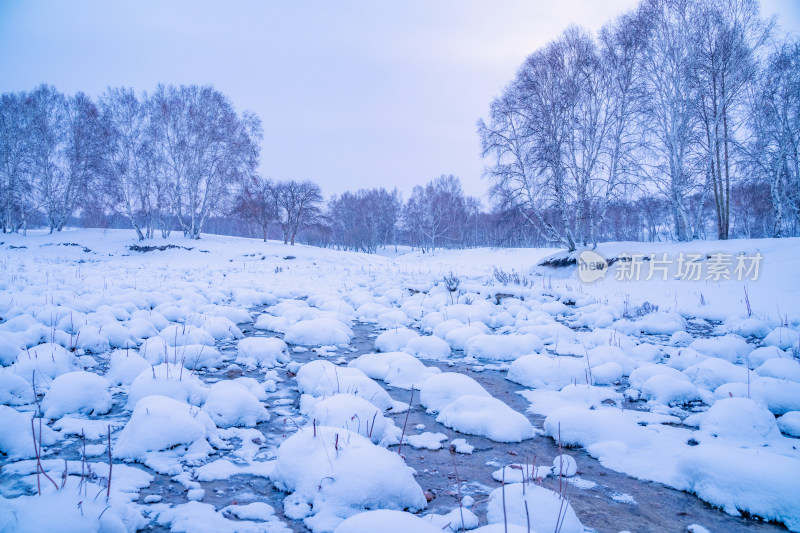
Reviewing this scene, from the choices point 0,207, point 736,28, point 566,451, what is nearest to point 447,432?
point 566,451

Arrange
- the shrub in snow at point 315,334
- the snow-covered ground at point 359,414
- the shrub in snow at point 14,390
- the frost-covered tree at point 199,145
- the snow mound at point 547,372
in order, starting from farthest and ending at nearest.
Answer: the frost-covered tree at point 199,145, the shrub in snow at point 315,334, the snow mound at point 547,372, the shrub in snow at point 14,390, the snow-covered ground at point 359,414

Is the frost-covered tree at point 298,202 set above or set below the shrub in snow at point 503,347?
above

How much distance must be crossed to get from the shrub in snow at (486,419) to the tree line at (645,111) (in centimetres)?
1074

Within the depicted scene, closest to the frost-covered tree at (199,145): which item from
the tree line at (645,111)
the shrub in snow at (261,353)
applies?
the tree line at (645,111)

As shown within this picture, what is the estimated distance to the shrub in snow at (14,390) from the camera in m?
2.30

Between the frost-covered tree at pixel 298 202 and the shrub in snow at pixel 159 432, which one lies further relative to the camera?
the frost-covered tree at pixel 298 202

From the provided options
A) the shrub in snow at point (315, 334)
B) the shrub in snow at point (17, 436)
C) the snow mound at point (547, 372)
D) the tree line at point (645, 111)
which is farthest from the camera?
the tree line at point (645, 111)

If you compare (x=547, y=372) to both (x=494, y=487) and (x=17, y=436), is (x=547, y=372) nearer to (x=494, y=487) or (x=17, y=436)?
(x=494, y=487)

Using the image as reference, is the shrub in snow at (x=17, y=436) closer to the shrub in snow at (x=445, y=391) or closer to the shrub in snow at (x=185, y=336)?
the shrub in snow at (x=185, y=336)

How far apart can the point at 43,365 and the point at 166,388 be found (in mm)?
1071

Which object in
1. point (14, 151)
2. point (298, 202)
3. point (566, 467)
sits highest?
point (14, 151)

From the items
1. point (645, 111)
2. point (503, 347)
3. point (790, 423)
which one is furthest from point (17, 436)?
point (645, 111)

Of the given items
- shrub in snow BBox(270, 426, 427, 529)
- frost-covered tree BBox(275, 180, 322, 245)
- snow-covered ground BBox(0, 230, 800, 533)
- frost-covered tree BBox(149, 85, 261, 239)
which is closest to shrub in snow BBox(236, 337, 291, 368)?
snow-covered ground BBox(0, 230, 800, 533)

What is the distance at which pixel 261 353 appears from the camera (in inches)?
139
